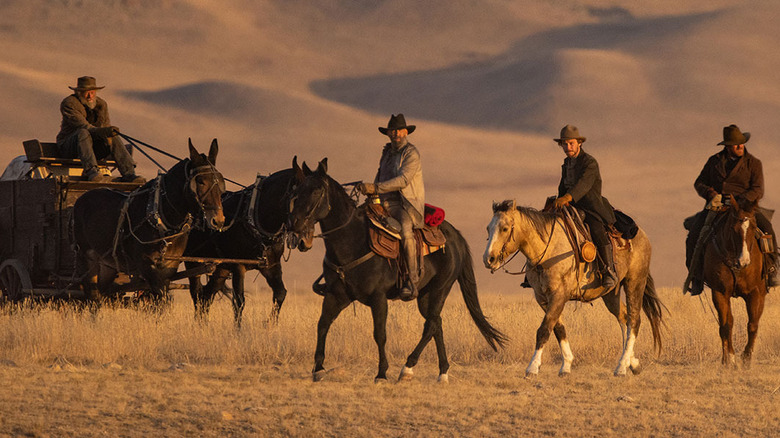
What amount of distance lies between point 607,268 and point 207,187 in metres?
5.23

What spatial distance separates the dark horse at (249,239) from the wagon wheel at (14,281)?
2802 millimetres

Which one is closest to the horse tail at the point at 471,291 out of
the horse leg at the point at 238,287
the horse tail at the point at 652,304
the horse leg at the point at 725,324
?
the horse tail at the point at 652,304

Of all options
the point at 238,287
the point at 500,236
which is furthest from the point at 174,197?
the point at 500,236

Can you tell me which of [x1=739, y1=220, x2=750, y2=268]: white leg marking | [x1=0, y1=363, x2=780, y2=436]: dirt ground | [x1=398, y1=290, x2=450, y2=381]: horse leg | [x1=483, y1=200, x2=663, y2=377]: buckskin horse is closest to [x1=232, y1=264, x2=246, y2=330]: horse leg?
[x1=0, y1=363, x2=780, y2=436]: dirt ground

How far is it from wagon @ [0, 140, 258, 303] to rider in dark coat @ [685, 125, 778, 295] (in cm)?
724

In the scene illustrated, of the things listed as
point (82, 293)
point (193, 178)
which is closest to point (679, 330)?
point (193, 178)

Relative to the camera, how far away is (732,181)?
1325cm

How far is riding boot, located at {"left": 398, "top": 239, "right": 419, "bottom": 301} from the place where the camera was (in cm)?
1079

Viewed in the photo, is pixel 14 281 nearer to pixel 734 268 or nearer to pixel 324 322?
pixel 324 322

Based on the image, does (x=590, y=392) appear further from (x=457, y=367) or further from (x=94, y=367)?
(x=94, y=367)

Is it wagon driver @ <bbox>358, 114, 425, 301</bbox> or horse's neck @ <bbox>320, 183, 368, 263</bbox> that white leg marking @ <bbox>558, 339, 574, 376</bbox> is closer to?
wagon driver @ <bbox>358, 114, 425, 301</bbox>

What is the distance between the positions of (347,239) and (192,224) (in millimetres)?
3979

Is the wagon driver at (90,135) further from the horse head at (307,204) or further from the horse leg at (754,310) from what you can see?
the horse leg at (754,310)

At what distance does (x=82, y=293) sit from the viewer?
615 inches
